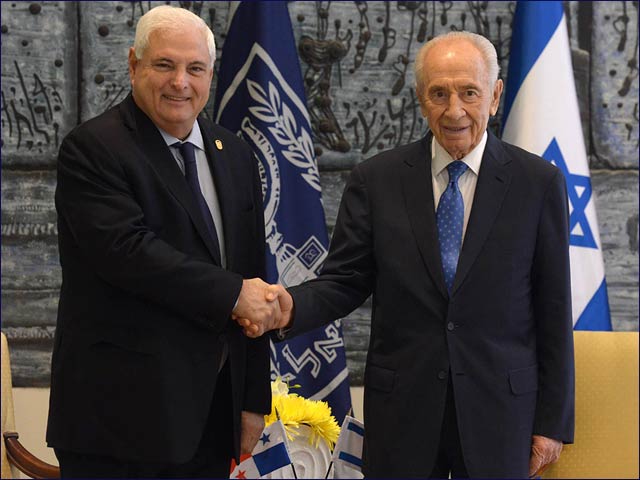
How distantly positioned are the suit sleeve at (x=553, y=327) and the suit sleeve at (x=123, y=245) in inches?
28.5

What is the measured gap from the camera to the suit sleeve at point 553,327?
7.25 ft

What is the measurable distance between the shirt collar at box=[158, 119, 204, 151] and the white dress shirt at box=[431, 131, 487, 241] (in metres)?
0.58

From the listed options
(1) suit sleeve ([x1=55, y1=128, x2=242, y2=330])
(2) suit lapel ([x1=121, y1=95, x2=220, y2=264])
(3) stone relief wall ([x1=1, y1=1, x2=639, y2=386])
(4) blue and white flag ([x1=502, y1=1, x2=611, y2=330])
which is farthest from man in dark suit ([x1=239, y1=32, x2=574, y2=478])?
(3) stone relief wall ([x1=1, y1=1, x2=639, y2=386])

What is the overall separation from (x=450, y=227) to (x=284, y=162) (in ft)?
4.83

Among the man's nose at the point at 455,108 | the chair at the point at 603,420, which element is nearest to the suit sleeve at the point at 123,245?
the man's nose at the point at 455,108

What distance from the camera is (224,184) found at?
2250 millimetres

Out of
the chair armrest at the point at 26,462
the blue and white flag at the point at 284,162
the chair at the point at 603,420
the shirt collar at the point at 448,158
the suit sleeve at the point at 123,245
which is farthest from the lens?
the blue and white flag at the point at 284,162

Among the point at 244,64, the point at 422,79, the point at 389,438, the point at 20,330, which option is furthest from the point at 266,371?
the point at 20,330

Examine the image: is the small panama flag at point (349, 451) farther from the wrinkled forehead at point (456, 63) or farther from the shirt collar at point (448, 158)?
the wrinkled forehead at point (456, 63)

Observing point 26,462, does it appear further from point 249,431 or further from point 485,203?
point 485,203

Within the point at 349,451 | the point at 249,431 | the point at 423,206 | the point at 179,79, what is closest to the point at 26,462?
the point at 249,431

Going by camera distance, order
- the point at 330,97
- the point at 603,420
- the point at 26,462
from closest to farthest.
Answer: the point at 26,462
the point at 603,420
the point at 330,97

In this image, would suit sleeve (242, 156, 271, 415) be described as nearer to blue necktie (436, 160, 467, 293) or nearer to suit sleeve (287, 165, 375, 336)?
suit sleeve (287, 165, 375, 336)

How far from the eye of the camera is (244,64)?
3596mm
